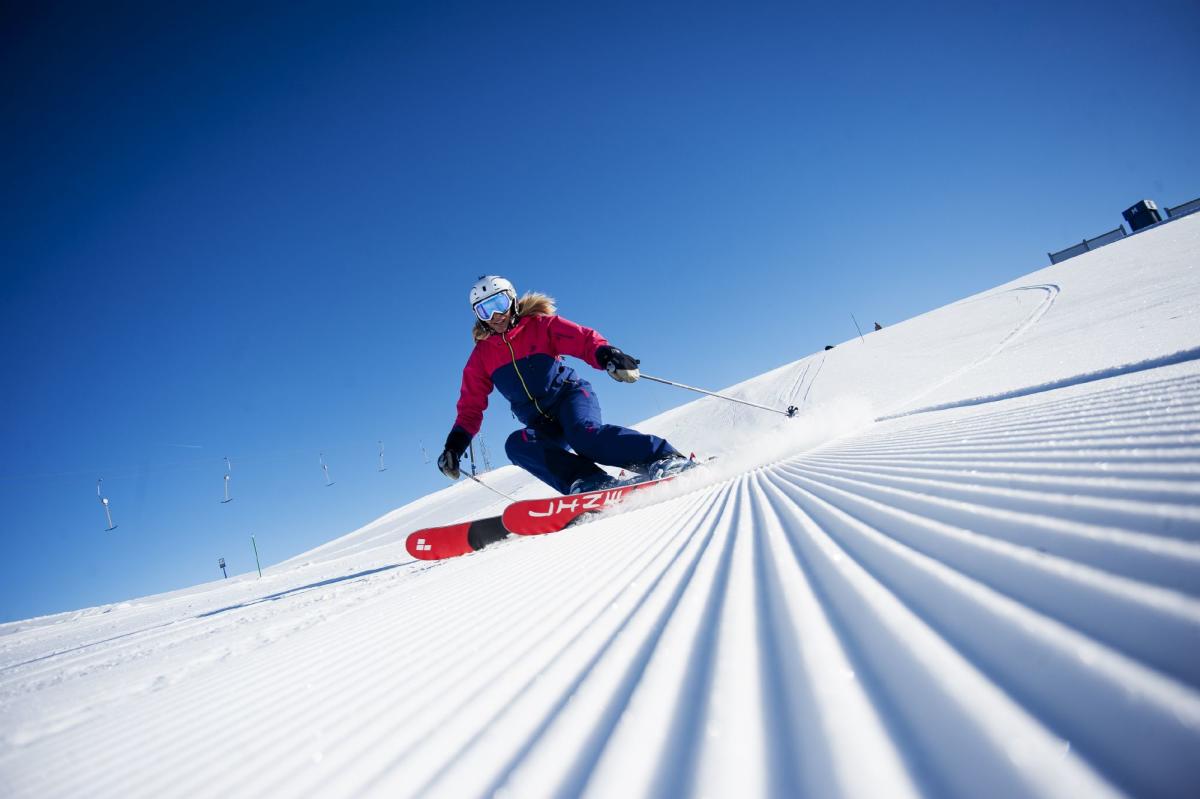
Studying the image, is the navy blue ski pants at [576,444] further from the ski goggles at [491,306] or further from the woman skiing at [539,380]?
the ski goggles at [491,306]

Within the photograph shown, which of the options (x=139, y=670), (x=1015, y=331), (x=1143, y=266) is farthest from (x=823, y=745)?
(x=1143, y=266)

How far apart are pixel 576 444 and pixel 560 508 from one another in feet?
2.20

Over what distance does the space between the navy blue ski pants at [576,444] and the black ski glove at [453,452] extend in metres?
0.41

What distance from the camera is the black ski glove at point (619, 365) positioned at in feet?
12.5

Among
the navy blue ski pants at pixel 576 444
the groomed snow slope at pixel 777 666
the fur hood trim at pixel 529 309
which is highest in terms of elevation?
the fur hood trim at pixel 529 309

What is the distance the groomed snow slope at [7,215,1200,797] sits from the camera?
0.40m

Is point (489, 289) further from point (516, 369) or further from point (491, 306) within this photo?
point (516, 369)

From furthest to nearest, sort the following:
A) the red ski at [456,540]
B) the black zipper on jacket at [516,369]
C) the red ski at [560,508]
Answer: the black zipper on jacket at [516,369]
the red ski at [456,540]
the red ski at [560,508]

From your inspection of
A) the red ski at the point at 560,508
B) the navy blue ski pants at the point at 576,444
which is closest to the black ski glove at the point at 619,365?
the navy blue ski pants at the point at 576,444

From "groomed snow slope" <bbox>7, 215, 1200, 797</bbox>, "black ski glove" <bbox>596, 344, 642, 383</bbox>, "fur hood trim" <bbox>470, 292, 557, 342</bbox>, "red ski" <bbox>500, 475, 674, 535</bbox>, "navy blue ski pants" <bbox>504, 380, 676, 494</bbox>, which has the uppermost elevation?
"fur hood trim" <bbox>470, 292, 557, 342</bbox>

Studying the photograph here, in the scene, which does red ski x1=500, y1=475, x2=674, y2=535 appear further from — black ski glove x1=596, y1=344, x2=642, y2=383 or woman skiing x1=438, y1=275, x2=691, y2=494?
black ski glove x1=596, y1=344, x2=642, y2=383

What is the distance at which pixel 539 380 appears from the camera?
403 centimetres

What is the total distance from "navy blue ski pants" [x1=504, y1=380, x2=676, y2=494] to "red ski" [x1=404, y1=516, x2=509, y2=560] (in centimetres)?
59

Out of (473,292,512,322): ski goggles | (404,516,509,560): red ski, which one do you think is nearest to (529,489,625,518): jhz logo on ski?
(404,516,509,560): red ski
